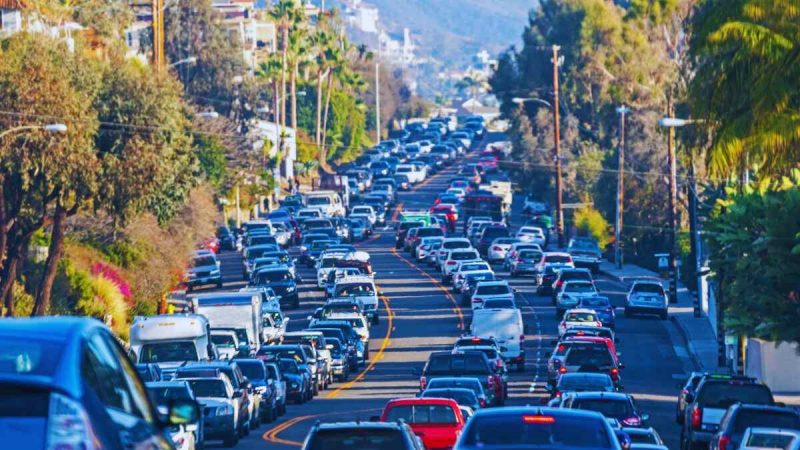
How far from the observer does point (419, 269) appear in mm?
78500

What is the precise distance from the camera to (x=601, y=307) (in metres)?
57.3

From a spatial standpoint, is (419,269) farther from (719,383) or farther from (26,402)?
(26,402)

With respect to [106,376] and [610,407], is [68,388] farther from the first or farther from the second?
[610,407]

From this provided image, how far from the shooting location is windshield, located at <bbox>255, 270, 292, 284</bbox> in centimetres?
6319

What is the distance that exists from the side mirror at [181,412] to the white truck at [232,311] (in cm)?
3738

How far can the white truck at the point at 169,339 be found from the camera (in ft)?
127

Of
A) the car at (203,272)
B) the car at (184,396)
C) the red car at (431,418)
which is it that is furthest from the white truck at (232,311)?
the car at (203,272)

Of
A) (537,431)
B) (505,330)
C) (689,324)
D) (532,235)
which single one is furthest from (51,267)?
(537,431)

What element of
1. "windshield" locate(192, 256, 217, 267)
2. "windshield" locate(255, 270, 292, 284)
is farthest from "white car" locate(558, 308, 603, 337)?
"windshield" locate(192, 256, 217, 267)

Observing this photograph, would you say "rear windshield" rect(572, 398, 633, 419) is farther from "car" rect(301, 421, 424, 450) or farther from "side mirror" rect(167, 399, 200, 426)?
"side mirror" rect(167, 399, 200, 426)

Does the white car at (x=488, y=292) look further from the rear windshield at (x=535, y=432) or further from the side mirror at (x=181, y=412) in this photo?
the side mirror at (x=181, y=412)

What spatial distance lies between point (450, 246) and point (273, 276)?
12.8 meters

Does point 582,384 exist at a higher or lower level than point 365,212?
higher

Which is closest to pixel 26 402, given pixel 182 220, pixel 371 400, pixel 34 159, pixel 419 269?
pixel 371 400
